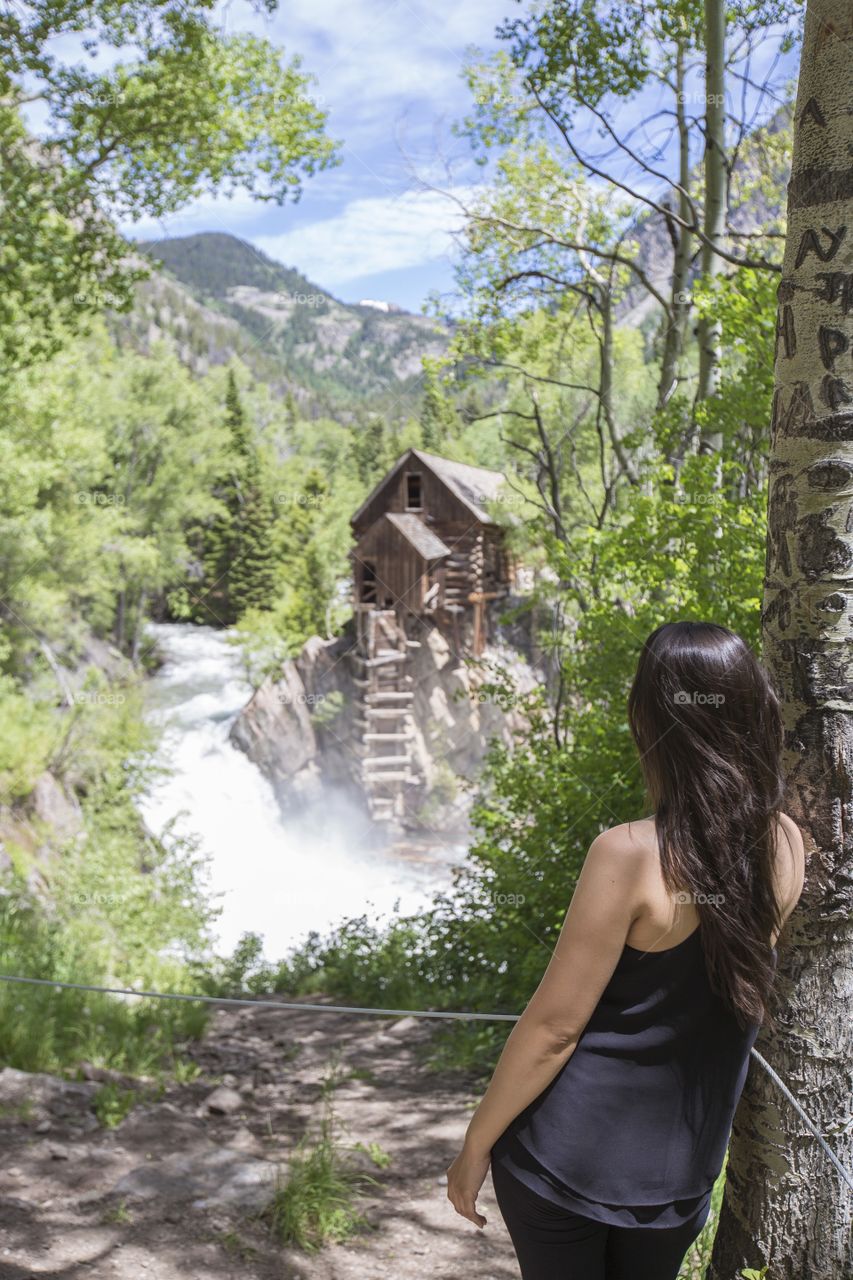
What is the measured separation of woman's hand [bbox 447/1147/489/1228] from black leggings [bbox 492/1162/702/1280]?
0.05 feet

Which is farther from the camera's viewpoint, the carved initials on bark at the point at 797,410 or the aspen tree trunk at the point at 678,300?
the aspen tree trunk at the point at 678,300

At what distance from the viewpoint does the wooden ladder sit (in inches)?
538

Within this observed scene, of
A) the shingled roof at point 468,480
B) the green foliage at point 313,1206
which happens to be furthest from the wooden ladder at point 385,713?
the green foliage at point 313,1206

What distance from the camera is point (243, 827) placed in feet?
47.1

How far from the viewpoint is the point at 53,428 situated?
11.4 meters

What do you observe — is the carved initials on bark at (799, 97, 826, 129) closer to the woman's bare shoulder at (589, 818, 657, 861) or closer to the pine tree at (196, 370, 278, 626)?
the woman's bare shoulder at (589, 818, 657, 861)

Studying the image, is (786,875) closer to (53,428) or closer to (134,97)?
(134,97)

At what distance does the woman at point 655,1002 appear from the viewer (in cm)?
92

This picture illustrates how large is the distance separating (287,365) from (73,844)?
32.0ft

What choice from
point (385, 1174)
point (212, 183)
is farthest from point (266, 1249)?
point (212, 183)

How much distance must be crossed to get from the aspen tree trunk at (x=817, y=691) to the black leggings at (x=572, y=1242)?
1.16ft
